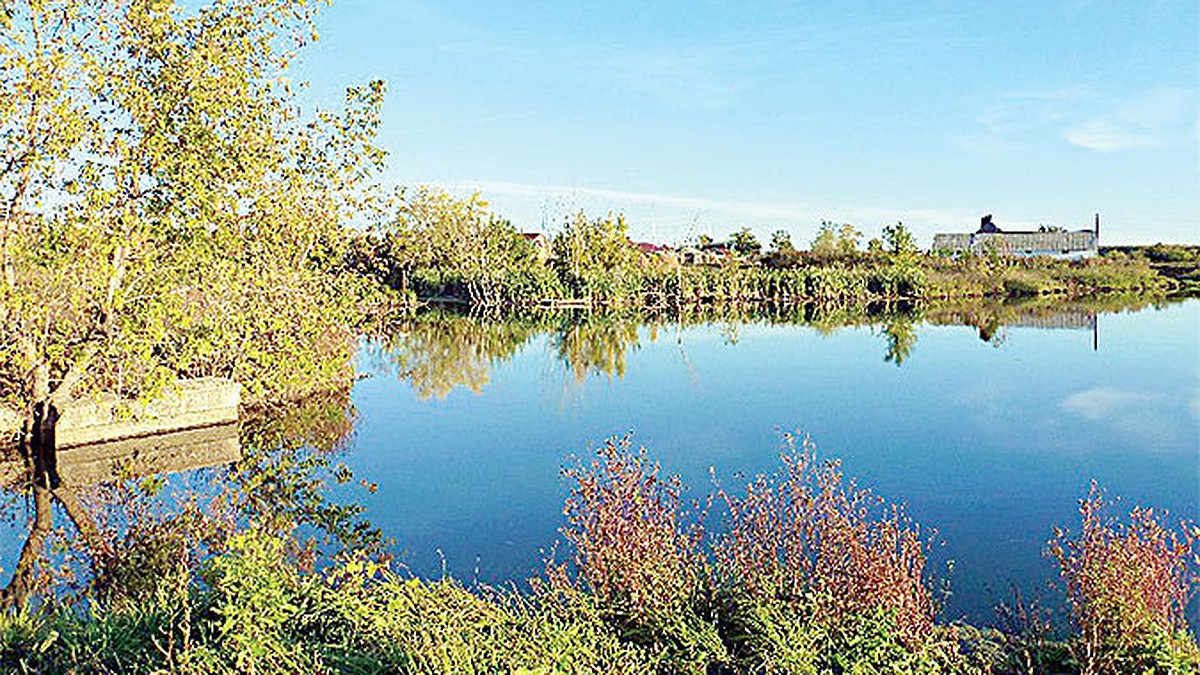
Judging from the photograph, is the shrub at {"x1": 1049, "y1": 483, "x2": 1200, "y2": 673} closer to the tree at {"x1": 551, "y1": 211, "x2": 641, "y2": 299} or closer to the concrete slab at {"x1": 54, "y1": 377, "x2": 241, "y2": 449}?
the concrete slab at {"x1": 54, "y1": 377, "x2": 241, "y2": 449}

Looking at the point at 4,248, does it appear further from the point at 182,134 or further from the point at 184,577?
the point at 184,577

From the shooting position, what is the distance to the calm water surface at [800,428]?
28.8 ft

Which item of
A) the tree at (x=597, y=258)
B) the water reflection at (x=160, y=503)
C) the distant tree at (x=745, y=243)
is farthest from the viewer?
the distant tree at (x=745, y=243)

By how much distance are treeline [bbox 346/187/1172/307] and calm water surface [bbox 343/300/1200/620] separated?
17038 mm

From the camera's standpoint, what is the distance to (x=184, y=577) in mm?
4469

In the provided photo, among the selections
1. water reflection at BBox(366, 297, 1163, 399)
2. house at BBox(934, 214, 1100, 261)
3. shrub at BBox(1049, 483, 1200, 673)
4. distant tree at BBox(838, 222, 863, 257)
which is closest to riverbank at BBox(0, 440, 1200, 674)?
shrub at BBox(1049, 483, 1200, 673)

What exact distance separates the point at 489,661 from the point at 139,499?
6.46 m

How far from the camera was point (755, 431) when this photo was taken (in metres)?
13.3

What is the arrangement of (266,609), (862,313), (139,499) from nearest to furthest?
(266,609), (139,499), (862,313)

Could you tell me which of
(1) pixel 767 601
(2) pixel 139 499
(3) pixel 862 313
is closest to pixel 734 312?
(3) pixel 862 313

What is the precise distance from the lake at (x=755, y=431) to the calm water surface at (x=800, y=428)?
5 cm

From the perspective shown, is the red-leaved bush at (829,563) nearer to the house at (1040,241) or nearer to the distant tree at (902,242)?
the distant tree at (902,242)

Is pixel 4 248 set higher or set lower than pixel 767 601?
higher

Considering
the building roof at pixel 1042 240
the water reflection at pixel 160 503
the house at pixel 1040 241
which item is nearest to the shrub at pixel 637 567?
the water reflection at pixel 160 503
